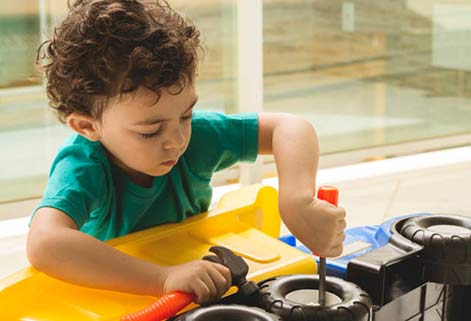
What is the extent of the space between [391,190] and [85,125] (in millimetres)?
909

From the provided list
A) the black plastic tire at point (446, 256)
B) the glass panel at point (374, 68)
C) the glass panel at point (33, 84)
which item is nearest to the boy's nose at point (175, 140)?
the black plastic tire at point (446, 256)

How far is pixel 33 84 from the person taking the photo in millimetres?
1489

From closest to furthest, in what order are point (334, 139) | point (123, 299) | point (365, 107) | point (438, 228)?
point (123, 299) < point (438, 228) < point (334, 139) < point (365, 107)

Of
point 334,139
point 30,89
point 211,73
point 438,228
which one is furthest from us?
point 334,139

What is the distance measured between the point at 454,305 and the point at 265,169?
34.8 inches

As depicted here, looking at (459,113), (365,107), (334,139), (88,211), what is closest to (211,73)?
Answer: (334,139)

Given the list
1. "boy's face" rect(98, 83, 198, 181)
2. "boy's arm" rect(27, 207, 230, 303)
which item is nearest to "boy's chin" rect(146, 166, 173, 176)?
"boy's face" rect(98, 83, 198, 181)

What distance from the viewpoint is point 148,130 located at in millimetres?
719

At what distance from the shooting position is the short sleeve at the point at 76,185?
2.44 ft

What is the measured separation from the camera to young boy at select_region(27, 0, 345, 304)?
26.9 inches

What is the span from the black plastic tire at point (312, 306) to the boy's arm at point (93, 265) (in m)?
0.04

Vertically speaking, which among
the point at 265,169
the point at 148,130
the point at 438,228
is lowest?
the point at 265,169

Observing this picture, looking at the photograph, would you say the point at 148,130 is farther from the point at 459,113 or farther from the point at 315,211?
the point at 459,113

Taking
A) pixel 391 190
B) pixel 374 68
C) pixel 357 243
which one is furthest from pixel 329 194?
pixel 374 68
